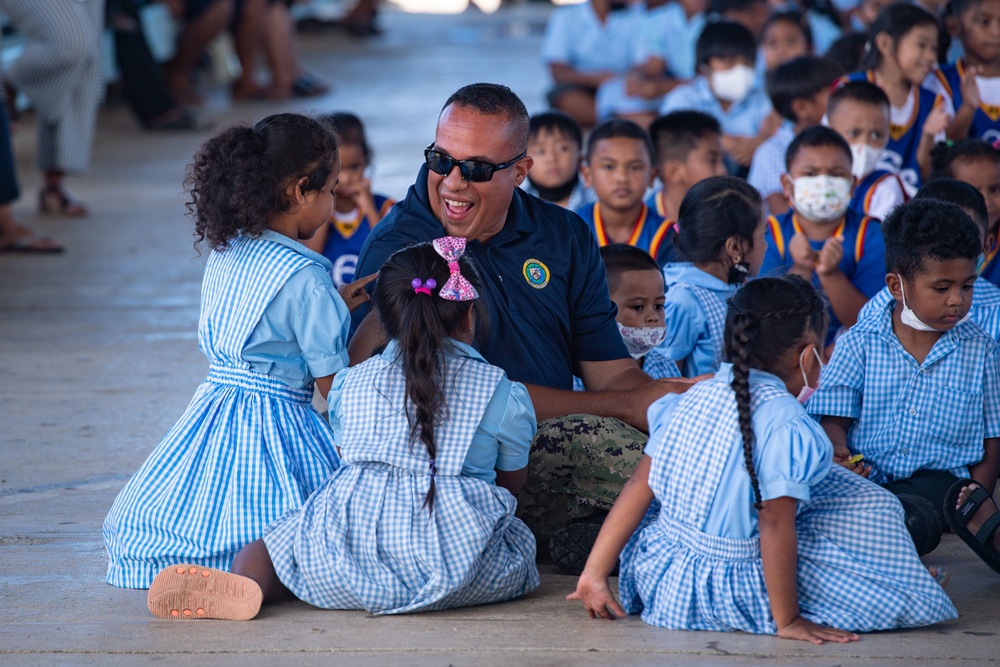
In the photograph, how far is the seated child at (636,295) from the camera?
13.1 feet

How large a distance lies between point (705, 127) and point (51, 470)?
327 cm

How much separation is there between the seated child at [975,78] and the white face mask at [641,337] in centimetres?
263

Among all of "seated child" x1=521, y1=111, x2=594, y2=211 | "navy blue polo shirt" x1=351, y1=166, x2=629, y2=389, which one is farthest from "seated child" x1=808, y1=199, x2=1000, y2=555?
"seated child" x1=521, y1=111, x2=594, y2=211

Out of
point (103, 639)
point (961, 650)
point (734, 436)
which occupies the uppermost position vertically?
point (734, 436)

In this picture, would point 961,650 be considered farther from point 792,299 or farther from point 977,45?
point 977,45

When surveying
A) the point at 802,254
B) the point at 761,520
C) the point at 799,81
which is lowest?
the point at 761,520

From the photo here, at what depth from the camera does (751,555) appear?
284 cm

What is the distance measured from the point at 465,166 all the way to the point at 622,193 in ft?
5.47

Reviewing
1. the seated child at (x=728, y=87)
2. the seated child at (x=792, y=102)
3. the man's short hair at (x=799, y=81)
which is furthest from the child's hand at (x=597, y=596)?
the seated child at (x=728, y=87)

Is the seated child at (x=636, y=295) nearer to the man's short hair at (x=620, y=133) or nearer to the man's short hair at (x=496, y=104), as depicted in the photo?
the man's short hair at (x=496, y=104)

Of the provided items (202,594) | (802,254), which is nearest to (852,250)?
(802,254)

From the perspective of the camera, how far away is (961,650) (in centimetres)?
270

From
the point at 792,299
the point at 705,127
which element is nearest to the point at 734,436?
the point at 792,299

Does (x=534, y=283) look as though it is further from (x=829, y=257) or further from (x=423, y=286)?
(x=829, y=257)
